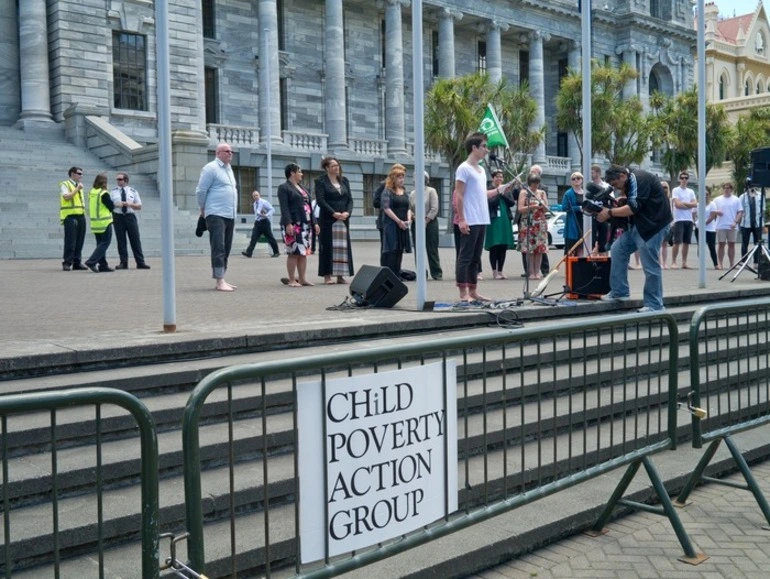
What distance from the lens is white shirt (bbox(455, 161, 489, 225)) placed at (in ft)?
31.8

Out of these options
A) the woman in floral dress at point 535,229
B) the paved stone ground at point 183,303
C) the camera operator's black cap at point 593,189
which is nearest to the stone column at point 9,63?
the paved stone ground at point 183,303

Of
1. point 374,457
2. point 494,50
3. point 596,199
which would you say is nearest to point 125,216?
point 596,199

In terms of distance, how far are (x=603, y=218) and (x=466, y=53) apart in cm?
4484

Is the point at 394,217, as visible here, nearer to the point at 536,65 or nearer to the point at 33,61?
the point at 33,61

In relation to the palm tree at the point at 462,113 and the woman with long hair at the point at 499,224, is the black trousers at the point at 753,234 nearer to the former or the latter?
the woman with long hair at the point at 499,224

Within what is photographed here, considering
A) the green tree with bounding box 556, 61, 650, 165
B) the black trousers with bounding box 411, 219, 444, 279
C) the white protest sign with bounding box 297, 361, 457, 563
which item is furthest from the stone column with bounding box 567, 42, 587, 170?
the white protest sign with bounding box 297, 361, 457, 563

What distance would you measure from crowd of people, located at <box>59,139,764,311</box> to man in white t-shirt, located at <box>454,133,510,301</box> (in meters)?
0.01

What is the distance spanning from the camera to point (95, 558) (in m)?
3.94

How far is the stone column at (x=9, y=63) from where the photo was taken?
3256 cm

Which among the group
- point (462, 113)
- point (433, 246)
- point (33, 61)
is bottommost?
point (433, 246)

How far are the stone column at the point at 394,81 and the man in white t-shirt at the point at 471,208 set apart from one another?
1403 inches

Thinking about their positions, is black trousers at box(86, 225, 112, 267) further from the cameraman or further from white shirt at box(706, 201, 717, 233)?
white shirt at box(706, 201, 717, 233)

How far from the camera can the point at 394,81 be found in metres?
45.2

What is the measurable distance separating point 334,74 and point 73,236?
2810cm
